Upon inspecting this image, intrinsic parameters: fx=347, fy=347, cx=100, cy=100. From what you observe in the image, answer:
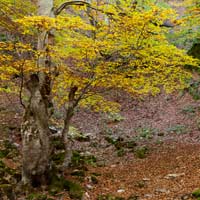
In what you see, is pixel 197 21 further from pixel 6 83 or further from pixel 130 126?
pixel 6 83

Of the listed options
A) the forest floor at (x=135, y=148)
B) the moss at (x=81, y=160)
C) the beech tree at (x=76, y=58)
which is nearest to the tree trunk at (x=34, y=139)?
the beech tree at (x=76, y=58)

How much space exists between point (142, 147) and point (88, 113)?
5.44 metres

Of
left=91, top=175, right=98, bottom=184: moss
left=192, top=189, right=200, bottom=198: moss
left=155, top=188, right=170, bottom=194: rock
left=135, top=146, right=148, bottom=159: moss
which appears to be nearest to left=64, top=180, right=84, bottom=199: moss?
left=91, top=175, right=98, bottom=184: moss

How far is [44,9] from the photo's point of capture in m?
8.12

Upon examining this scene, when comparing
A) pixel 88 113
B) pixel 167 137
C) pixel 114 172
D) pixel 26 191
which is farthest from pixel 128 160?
pixel 88 113

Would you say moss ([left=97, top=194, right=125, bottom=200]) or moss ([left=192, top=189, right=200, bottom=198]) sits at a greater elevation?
moss ([left=192, top=189, right=200, bottom=198])

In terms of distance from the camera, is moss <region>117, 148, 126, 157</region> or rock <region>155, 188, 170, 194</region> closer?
rock <region>155, 188, 170, 194</region>

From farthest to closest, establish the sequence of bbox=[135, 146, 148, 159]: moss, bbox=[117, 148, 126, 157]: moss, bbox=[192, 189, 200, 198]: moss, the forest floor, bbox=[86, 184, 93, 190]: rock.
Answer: bbox=[117, 148, 126, 157]: moss < bbox=[135, 146, 148, 159]: moss < bbox=[86, 184, 93, 190]: rock < the forest floor < bbox=[192, 189, 200, 198]: moss

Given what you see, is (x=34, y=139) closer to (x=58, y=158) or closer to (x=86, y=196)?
(x=86, y=196)

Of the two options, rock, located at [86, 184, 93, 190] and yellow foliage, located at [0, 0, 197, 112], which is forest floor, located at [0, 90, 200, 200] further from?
yellow foliage, located at [0, 0, 197, 112]

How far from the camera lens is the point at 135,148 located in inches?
455

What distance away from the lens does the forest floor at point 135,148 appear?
295 inches

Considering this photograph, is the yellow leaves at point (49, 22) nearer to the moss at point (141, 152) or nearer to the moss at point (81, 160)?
the moss at point (81, 160)

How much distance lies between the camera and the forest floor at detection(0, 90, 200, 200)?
24.6 ft
